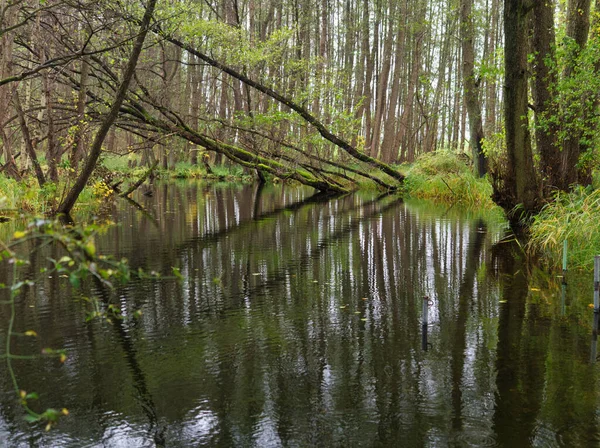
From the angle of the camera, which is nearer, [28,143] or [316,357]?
[316,357]

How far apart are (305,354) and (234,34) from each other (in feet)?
50.7

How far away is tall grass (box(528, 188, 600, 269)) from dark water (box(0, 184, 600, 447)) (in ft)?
1.80

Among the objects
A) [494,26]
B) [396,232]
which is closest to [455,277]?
[396,232]

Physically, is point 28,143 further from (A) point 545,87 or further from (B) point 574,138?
(B) point 574,138

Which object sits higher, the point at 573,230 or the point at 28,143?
the point at 28,143

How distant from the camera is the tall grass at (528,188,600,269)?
28.8ft

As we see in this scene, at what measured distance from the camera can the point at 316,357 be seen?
5160 mm

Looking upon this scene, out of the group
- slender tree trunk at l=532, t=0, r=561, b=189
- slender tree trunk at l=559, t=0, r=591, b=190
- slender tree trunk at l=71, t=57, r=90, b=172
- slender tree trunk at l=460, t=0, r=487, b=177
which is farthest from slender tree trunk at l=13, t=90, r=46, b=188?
slender tree trunk at l=460, t=0, r=487, b=177

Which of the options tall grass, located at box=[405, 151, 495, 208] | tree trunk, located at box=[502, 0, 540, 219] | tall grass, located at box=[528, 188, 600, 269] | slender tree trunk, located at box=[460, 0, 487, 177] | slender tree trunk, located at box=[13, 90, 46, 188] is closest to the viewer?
tall grass, located at box=[528, 188, 600, 269]

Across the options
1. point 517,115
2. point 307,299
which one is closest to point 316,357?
point 307,299

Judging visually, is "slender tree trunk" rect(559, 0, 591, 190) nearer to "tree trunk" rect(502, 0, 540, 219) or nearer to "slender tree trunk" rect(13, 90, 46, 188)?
"tree trunk" rect(502, 0, 540, 219)

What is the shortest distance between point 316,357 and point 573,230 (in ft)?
19.4

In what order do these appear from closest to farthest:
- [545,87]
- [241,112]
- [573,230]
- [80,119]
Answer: [573,230], [545,87], [80,119], [241,112]

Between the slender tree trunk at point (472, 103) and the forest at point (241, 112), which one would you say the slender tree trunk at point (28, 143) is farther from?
the slender tree trunk at point (472, 103)
